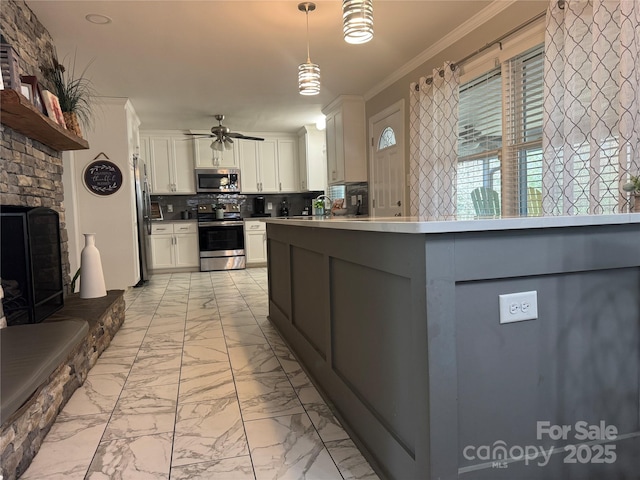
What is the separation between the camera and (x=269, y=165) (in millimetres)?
7664

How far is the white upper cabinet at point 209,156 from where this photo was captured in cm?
717

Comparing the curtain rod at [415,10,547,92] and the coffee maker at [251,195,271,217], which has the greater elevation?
the curtain rod at [415,10,547,92]

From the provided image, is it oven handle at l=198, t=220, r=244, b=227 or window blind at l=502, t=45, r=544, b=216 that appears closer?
window blind at l=502, t=45, r=544, b=216

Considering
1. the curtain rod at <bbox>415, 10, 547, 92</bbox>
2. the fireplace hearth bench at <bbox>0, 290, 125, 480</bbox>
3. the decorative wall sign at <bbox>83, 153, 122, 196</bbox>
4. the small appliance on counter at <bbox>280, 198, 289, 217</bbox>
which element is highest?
the curtain rod at <bbox>415, 10, 547, 92</bbox>

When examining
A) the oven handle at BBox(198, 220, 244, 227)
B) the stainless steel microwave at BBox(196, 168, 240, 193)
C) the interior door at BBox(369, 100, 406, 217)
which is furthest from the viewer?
the stainless steel microwave at BBox(196, 168, 240, 193)

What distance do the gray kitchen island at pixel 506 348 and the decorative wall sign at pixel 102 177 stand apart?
4513 mm

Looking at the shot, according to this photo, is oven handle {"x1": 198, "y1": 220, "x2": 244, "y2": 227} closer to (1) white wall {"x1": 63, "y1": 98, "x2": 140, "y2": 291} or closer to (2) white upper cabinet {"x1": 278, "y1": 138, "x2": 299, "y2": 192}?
(2) white upper cabinet {"x1": 278, "y1": 138, "x2": 299, "y2": 192}

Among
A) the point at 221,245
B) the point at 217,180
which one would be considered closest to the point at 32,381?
the point at 221,245

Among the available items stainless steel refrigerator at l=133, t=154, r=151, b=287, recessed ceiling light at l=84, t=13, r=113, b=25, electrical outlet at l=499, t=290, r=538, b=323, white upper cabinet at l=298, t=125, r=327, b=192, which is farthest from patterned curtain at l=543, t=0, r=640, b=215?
white upper cabinet at l=298, t=125, r=327, b=192

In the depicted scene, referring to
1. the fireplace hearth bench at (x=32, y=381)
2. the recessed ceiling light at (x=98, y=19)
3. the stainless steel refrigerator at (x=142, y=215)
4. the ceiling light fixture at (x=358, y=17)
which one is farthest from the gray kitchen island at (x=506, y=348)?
the stainless steel refrigerator at (x=142, y=215)

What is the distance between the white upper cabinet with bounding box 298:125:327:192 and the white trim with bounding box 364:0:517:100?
7.64 ft

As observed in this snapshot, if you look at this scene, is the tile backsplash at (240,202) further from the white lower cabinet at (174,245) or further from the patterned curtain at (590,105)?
the patterned curtain at (590,105)

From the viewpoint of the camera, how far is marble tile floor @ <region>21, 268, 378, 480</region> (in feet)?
5.04

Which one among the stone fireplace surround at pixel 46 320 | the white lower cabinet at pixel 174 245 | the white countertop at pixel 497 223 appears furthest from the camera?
the white lower cabinet at pixel 174 245
